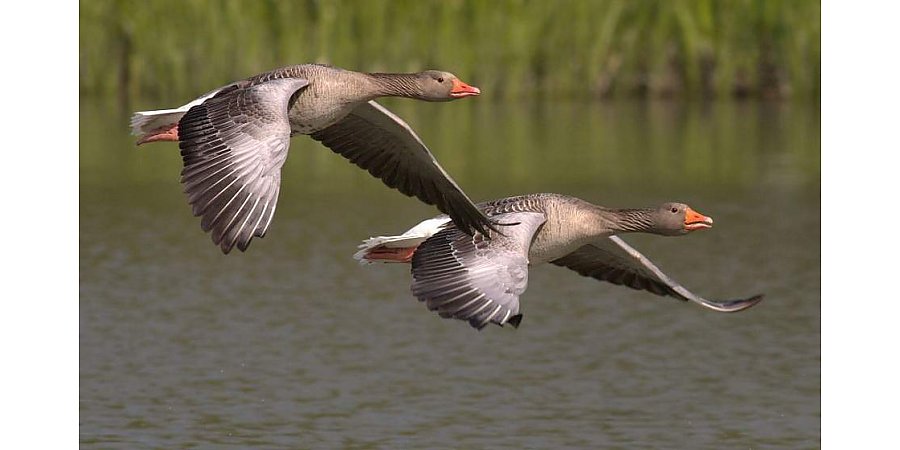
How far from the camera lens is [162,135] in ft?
35.1

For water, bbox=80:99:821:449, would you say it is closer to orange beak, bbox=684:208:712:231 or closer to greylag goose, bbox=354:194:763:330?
greylag goose, bbox=354:194:763:330

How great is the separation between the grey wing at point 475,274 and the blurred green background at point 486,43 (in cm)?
1552

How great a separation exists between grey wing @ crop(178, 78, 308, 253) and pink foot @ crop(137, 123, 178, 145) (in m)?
0.75

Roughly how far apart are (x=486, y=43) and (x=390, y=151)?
1666 cm

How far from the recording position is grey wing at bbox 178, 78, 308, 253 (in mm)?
9008

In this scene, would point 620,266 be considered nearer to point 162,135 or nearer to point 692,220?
point 692,220

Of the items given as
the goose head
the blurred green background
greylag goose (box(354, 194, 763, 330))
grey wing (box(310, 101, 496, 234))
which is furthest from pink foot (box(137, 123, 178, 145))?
the blurred green background

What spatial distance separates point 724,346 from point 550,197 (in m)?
4.35

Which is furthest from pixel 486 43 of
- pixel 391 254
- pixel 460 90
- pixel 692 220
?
pixel 460 90

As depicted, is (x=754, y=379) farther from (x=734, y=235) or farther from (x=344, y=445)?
(x=734, y=235)

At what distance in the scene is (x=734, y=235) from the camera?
64.5 feet

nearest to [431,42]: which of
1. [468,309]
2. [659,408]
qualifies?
[659,408]

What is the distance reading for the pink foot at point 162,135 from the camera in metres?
10.7

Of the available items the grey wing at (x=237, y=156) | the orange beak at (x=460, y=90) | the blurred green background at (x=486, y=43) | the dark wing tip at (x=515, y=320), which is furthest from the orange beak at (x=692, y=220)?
the blurred green background at (x=486, y=43)
